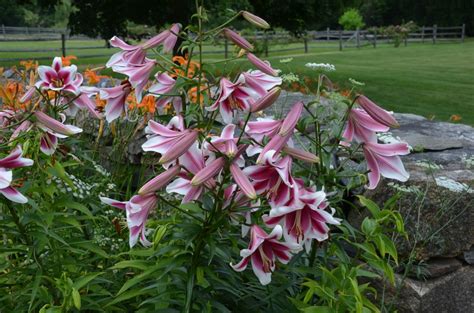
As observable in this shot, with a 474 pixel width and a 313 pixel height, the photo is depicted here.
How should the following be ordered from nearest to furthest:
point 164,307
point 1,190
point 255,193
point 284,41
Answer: point 255,193
point 1,190
point 164,307
point 284,41

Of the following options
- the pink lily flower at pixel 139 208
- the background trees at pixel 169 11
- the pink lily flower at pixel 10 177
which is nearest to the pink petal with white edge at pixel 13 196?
the pink lily flower at pixel 10 177

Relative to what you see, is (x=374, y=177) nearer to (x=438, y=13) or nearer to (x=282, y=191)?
(x=282, y=191)

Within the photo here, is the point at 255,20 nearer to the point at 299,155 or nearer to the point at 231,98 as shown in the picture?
the point at 231,98

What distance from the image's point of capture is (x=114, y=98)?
199cm

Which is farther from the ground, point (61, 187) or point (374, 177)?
point (374, 177)

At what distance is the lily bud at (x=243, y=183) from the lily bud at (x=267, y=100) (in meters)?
0.18

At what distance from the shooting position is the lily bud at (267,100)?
1.65 m

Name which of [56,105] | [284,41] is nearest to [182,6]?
[56,105]

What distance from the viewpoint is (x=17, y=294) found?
220 centimetres

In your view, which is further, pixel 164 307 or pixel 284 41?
pixel 284 41

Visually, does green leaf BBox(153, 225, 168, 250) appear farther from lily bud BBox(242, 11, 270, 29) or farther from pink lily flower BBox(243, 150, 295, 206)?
lily bud BBox(242, 11, 270, 29)

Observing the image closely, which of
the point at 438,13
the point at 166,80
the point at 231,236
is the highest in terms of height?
the point at 166,80

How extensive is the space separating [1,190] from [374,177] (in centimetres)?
105

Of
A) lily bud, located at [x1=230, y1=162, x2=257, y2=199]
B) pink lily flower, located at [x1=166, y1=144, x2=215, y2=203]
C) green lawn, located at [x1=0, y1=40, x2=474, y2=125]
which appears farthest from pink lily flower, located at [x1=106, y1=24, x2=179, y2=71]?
green lawn, located at [x1=0, y1=40, x2=474, y2=125]
